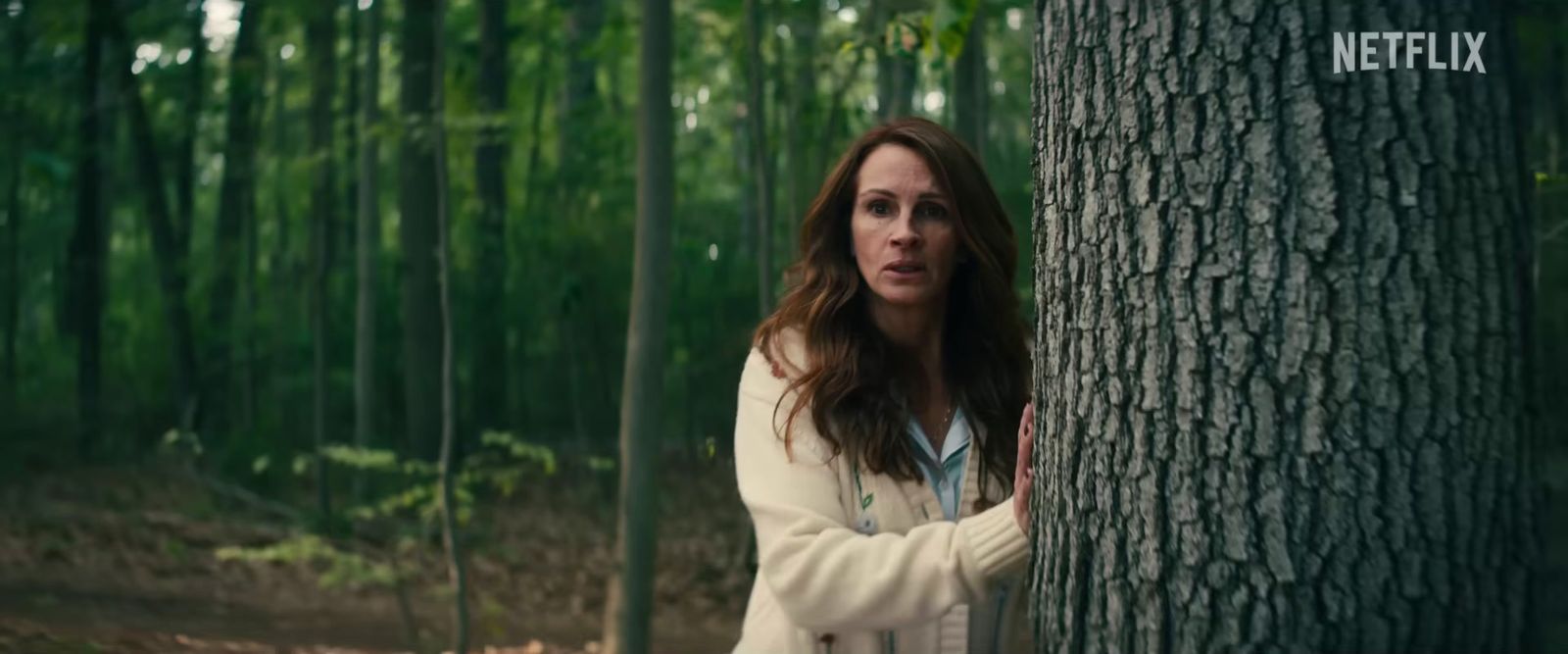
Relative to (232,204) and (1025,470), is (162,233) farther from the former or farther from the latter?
(1025,470)

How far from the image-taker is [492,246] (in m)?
17.6

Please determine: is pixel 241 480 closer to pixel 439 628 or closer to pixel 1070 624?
pixel 439 628

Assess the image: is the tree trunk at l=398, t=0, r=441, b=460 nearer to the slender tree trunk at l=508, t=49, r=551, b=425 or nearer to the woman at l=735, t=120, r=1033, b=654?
the slender tree trunk at l=508, t=49, r=551, b=425

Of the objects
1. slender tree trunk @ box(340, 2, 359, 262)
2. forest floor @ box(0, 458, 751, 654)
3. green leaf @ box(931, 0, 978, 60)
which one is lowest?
forest floor @ box(0, 458, 751, 654)

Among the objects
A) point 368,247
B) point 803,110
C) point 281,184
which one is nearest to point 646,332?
point 803,110

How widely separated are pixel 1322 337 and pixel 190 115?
17.7m

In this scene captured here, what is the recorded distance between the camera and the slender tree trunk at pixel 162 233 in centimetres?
1531

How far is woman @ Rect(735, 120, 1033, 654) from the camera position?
2.61m

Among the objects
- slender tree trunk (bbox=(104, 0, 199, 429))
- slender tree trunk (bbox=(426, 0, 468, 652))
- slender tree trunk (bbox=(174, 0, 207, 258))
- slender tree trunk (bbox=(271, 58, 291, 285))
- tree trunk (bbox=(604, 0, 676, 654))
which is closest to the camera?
tree trunk (bbox=(604, 0, 676, 654))

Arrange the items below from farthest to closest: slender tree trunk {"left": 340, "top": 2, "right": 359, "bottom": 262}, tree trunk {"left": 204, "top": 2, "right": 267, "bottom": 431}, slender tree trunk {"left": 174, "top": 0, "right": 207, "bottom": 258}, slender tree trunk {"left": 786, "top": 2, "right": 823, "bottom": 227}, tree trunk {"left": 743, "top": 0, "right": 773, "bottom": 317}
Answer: tree trunk {"left": 204, "top": 2, "right": 267, "bottom": 431} < slender tree trunk {"left": 174, "top": 0, "right": 207, "bottom": 258} < slender tree trunk {"left": 340, "top": 2, "right": 359, "bottom": 262} < slender tree trunk {"left": 786, "top": 2, "right": 823, "bottom": 227} < tree trunk {"left": 743, "top": 0, "right": 773, "bottom": 317}

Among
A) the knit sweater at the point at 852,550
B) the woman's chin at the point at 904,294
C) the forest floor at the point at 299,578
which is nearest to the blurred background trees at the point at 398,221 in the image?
the forest floor at the point at 299,578

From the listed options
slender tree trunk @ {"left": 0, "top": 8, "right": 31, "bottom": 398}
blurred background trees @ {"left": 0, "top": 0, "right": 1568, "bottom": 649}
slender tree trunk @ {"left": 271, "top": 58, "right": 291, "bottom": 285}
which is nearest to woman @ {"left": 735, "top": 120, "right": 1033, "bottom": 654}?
blurred background trees @ {"left": 0, "top": 0, "right": 1568, "bottom": 649}

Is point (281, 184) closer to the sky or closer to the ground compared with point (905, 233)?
closer to the sky

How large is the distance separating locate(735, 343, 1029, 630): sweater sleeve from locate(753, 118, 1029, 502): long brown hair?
0.11m
